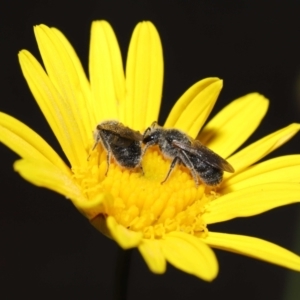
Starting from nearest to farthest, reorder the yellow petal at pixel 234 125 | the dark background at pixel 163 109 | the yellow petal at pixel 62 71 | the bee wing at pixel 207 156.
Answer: the bee wing at pixel 207 156
the yellow petal at pixel 62 71
the yellow petal at pixel 234 125
the dark background at pixel 163 109

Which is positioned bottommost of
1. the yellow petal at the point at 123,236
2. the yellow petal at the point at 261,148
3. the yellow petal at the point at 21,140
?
the yellow petal at the point at 123,236

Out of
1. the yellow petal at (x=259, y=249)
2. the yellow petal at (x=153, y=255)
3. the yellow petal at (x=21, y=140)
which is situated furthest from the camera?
the yellow petal at (x=21, y=140)

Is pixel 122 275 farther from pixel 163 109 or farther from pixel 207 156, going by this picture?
pixel 163 109

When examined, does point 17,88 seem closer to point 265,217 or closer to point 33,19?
point 33,19

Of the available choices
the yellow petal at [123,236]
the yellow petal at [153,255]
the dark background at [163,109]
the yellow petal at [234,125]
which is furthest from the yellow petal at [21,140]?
the dark background at [163,109]

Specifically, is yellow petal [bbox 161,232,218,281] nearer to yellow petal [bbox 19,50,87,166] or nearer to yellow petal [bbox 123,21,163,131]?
yellow petal [bbox 19,50,87,166]

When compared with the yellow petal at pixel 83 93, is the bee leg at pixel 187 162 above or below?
below

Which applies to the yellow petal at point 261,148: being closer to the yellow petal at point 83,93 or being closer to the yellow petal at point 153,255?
the yellow petal at point 83,93

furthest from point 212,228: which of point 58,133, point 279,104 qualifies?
point 58,133
